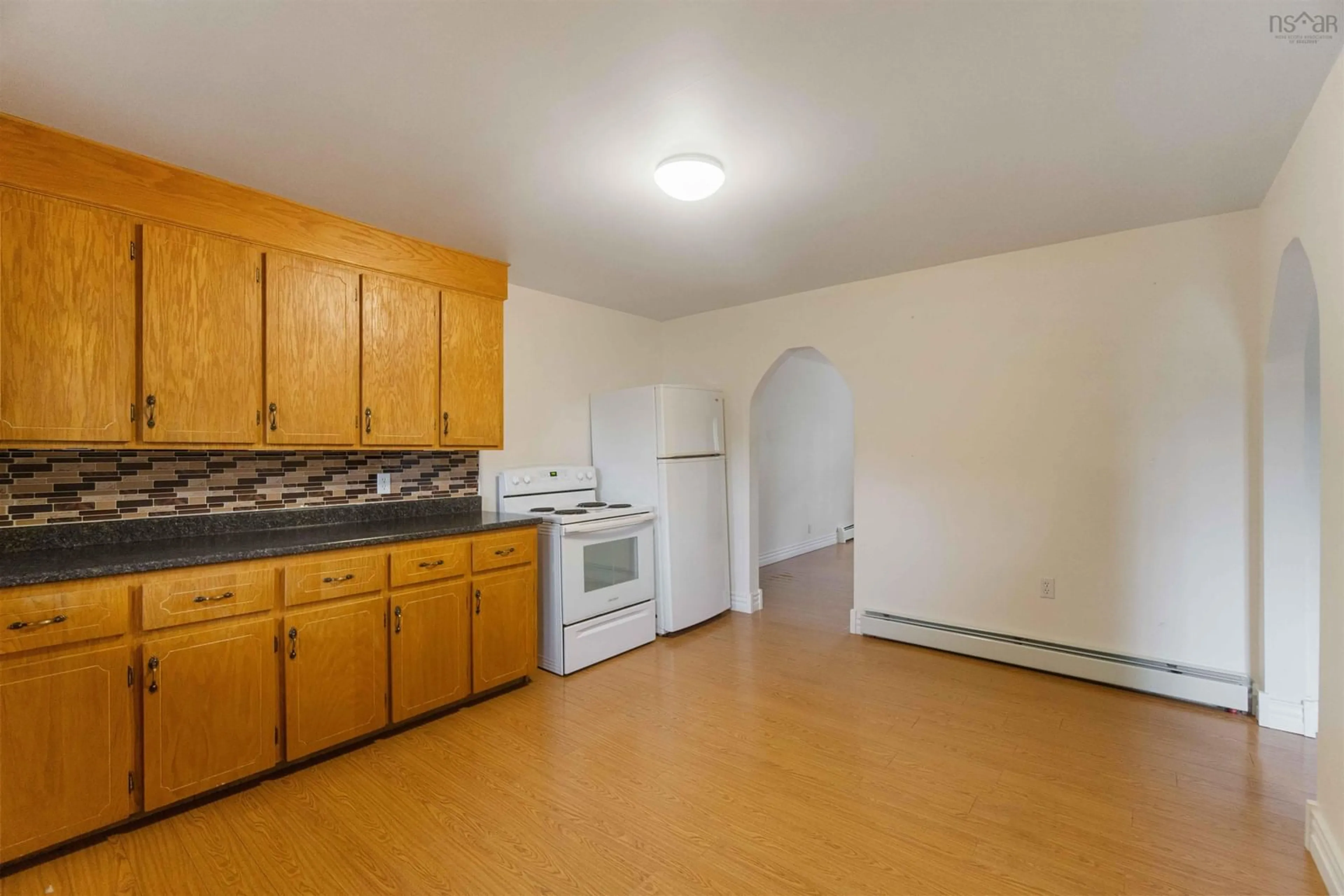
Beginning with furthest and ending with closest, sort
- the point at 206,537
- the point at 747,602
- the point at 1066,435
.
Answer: the point at 747,602 → the point at 1066,435 → the point at 206,537

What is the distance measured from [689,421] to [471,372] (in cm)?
155

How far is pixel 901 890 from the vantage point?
5.49 feet

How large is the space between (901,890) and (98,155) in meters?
3.58

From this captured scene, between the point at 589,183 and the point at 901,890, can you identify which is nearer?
the point at 901,890

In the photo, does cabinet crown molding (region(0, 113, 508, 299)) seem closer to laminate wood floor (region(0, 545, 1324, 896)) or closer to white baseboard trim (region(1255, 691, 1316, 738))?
laminate wood floor (region(0, 545, 1324, 896))

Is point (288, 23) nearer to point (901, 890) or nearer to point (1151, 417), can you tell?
point (901, 890)

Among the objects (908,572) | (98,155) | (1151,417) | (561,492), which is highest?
(98,155)

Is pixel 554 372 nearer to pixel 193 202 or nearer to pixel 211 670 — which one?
pixel 193 202

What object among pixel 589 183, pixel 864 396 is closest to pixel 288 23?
pixel 589 183

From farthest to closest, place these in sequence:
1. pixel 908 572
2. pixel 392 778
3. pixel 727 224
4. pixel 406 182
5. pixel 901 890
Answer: pixel 908 572 < pixel 727 224 < pixel 406 182 < pixel 392 778 < pixel 901 890

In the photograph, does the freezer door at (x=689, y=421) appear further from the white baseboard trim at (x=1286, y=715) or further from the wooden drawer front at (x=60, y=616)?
the white baseboard trim at (x=1286, y=715)

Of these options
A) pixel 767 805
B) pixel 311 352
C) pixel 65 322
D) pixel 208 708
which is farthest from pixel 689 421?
pixel 65 322

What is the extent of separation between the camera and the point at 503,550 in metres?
3.07

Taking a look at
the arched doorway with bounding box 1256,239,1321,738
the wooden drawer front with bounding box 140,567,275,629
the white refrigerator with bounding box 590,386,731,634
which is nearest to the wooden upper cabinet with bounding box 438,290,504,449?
the white refrigerator with bounding box 590,386,731,634
